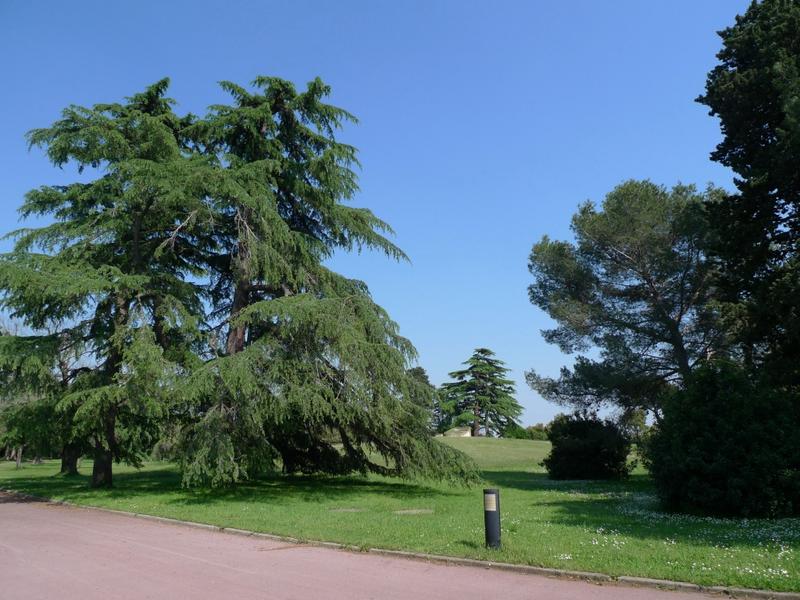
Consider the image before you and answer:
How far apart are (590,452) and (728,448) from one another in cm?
1384

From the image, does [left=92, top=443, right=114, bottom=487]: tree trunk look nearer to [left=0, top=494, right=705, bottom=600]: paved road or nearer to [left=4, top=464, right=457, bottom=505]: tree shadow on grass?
[left=4, top=464, right=457, bottom=505]: tree shadow on grass

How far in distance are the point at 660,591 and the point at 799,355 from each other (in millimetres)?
11993

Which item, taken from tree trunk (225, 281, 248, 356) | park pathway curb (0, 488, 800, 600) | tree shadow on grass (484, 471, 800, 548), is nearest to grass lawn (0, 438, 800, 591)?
tree shadow on grass (484, 471, 800, 548)

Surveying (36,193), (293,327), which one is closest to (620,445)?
(293,327)

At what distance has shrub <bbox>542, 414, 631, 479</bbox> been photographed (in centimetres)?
2508

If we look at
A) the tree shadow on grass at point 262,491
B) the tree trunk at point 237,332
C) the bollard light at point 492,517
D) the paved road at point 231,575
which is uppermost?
the tree trunk at point 237,332

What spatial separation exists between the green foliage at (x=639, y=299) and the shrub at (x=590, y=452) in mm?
1325

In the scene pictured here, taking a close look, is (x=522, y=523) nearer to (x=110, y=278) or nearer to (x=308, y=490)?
(x=308, y=490)

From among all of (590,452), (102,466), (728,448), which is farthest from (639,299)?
(102,466)

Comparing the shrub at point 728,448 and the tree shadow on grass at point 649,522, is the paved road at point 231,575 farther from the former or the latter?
the shrub at point 728,448

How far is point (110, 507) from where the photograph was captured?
15.0 metres

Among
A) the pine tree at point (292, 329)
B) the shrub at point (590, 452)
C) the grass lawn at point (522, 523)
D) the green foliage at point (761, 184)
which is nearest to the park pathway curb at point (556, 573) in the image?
the grass lawn at point (522, 523)

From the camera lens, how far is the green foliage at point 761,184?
1472 cm

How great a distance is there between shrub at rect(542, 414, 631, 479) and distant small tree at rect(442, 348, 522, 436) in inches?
1792
